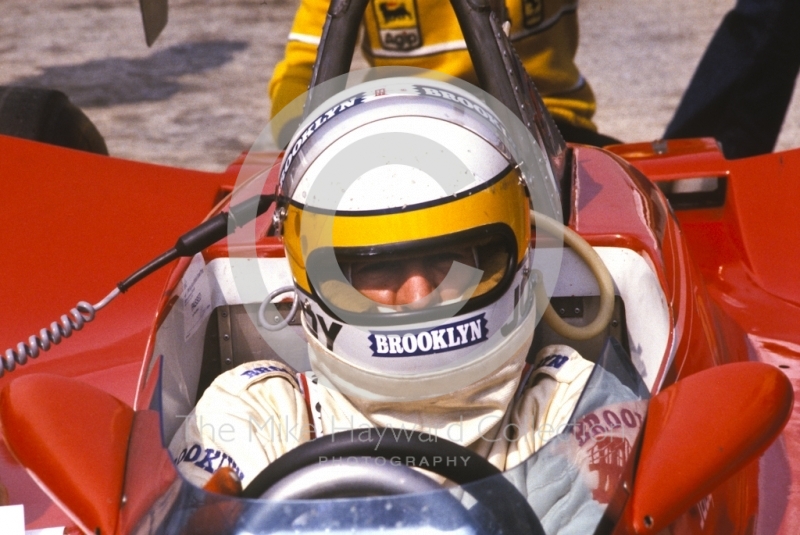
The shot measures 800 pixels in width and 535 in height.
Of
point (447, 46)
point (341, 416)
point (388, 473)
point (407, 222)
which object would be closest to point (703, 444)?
point (388, 473)

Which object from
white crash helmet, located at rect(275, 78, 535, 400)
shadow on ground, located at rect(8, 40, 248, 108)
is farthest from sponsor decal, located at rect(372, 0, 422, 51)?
Result: shadow on ground, located at rect(8, 40, 248, 108)

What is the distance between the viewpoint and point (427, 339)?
5.59 feet

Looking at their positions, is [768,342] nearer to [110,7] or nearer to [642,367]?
[642,367]

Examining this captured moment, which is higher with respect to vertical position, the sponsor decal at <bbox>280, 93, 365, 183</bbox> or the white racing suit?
the sponsor decal at <bbox>280, 93, 365, 183</bbox>

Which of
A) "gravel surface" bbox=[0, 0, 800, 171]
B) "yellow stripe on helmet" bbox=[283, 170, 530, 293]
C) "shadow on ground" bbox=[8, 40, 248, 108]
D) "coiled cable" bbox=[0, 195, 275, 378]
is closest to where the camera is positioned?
"yellow stripe on helmet" bbox=[283, 170, 530, 293]

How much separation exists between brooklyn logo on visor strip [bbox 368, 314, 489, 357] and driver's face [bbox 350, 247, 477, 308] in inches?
1.8

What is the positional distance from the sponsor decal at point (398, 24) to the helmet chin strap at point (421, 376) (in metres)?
1.78

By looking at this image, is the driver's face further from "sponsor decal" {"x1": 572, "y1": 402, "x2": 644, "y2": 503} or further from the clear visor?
"sponsor decal" {"x1": 572, "y1": 402, "x2": 644, "y2": 503}

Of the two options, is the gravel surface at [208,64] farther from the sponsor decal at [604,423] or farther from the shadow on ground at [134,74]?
the sponsor decal at [604,423]

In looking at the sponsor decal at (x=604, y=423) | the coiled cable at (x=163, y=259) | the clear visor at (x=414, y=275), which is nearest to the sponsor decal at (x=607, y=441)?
the sponsor decal at (x=604, y=423)

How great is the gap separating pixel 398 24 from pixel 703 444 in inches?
88.4

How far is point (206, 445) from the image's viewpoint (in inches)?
69.2

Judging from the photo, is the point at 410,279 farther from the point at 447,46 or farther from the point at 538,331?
the point at 447,46

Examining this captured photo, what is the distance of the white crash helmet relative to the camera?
1.70 metres
